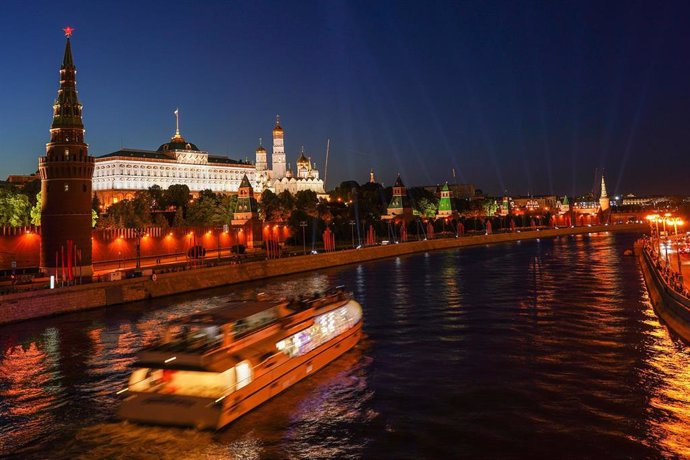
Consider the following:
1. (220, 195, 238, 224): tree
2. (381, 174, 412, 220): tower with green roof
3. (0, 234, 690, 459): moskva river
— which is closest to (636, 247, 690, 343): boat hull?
(0, 234, 690, 459): moskva river

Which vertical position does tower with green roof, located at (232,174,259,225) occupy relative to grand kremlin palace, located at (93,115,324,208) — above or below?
below

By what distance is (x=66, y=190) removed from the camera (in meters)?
51.9

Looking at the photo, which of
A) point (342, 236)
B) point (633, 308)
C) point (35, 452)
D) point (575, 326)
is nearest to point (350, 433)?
point (35, 452)

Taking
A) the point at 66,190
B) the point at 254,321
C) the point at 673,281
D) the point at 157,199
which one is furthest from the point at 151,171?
the point at 254,321

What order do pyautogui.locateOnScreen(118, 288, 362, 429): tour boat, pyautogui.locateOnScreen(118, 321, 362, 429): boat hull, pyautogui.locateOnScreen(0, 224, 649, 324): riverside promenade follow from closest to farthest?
pyautogui.locateOnScreen(118, 321, 362, 429): boat hull, pyautogui.locateOnScreen(118, 288, 362, 429): tour boat, pyautogui.locateOnScreen(0, 224, 649, 324): riverside promenade

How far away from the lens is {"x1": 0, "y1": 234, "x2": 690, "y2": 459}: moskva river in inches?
654

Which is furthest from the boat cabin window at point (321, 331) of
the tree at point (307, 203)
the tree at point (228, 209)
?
the tree at point (307, 203)

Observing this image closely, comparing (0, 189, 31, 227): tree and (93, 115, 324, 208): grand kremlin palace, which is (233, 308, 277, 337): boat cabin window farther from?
(93, 115, 324, 208): grand kremlin palace

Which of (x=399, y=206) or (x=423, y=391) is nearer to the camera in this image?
(x=423, y=391)

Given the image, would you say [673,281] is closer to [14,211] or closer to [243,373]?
[243,373]

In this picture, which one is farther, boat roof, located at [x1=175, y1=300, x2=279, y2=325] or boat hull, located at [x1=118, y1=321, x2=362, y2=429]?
boat roof, located at [x1=175, y1=300, x2=279, y2=325]

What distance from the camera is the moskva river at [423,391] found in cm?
1661

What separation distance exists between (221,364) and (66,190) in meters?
41.2

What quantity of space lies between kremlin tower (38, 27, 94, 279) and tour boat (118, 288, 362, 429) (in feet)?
113
